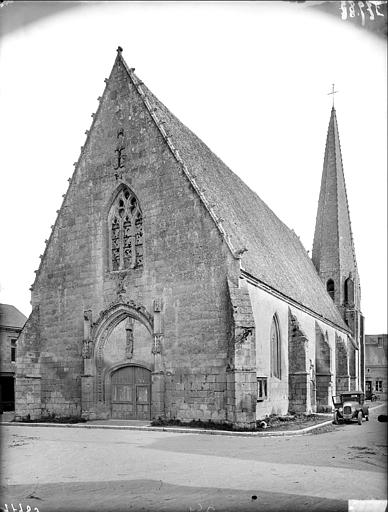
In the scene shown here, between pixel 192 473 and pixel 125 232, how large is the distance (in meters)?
13.5

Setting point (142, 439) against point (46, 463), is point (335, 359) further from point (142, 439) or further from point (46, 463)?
point (46, 463)

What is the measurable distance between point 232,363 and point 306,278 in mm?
18586

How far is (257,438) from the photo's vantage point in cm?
1686

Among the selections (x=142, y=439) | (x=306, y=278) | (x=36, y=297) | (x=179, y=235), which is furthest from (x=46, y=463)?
(x=306, y=278)

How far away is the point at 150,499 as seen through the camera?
8.56 m

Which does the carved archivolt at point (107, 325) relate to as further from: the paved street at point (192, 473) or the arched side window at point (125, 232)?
the paved street at point (192, 473)

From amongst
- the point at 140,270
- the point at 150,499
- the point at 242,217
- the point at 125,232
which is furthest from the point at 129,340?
the point at 150,499

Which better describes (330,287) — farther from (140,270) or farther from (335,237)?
(140,270)

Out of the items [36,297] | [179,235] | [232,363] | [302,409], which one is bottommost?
[302,409]

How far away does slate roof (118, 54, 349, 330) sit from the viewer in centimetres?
2248

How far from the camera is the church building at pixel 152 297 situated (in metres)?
19.8

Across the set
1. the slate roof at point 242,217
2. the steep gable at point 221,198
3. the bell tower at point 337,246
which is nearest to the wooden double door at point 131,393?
the steep gable at point 221,198

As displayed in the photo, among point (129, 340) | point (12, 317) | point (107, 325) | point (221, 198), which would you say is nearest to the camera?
point (129, 340)

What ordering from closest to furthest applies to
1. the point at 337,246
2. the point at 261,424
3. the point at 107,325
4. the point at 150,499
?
the point at 150,499, the point at 261,424, the point at 107,325, the point at 337,246
